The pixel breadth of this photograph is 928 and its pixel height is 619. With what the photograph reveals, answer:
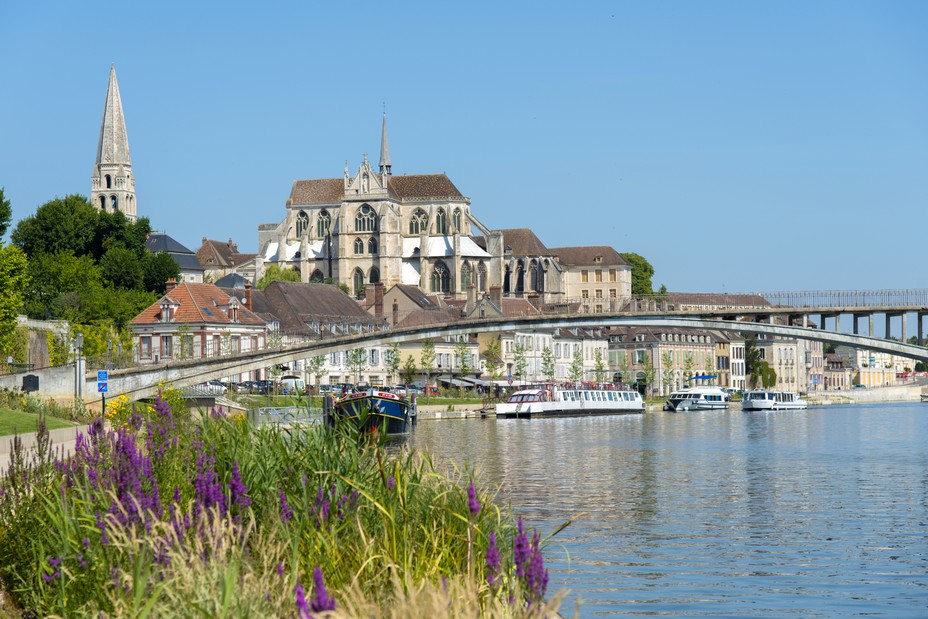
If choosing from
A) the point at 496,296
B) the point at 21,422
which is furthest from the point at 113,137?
the point at 21,422

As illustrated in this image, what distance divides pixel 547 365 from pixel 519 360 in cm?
258

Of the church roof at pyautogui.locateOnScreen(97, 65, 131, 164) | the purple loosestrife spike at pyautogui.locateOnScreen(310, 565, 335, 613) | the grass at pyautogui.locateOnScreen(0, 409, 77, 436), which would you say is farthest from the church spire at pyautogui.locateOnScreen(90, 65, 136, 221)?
the purple loosestrife spike at pyautogui.locateOnScreen(310, 565, 335, 613)

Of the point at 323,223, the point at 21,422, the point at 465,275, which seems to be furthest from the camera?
the point at 323,223

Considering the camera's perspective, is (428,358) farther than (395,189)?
No

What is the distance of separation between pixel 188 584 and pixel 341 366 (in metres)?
98.7

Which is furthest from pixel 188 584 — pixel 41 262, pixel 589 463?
pixel 41 262

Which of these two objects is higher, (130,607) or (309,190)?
(309,190)

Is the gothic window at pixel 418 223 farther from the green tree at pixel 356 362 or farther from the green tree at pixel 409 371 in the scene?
the green tree at pixel 356 362

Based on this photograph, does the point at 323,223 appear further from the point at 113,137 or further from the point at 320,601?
the point at 320,601

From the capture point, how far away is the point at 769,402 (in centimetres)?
11488

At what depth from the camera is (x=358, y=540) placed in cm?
1223

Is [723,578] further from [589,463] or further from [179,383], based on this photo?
[179,383]

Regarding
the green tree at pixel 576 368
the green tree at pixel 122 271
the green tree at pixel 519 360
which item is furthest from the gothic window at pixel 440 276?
the green tree at pixel 122 271

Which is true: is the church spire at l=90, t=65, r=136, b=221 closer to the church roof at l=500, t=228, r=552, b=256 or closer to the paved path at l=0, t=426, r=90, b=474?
the church roof at l=500, t=228, r=552, b=256
